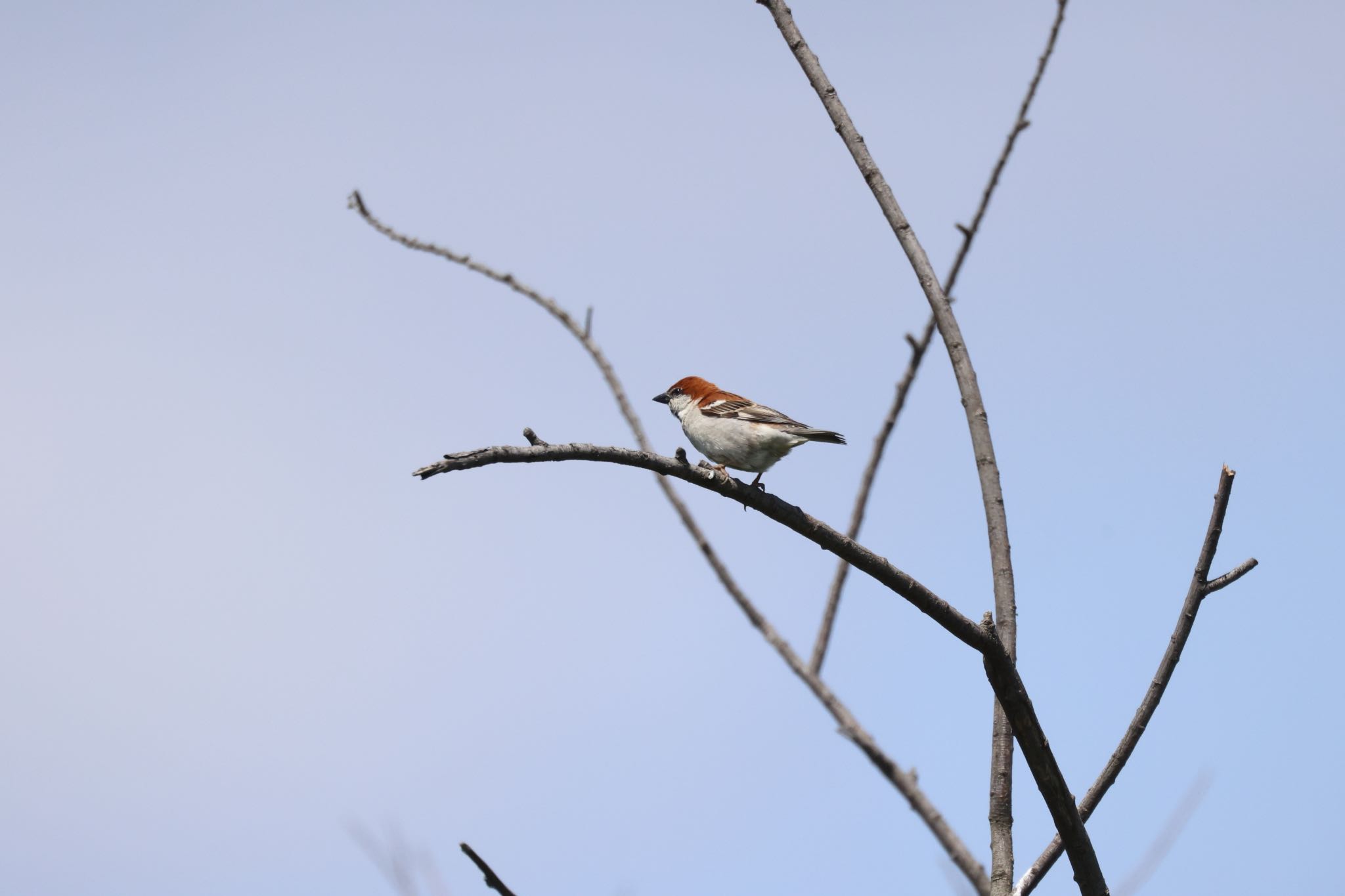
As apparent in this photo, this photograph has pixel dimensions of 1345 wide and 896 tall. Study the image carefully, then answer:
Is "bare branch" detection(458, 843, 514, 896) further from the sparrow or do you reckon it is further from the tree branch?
the sparrow

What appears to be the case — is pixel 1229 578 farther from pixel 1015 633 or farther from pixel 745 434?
pixel 745 434

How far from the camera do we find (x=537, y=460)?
3.27 metres

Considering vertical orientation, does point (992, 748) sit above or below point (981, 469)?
below

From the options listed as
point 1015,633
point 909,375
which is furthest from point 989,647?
point 909,375

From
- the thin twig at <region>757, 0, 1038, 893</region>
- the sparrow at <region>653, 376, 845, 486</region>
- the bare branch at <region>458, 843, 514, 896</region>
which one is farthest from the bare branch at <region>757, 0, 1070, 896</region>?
the sparrow at <region>653, 376, 845, 486</region>

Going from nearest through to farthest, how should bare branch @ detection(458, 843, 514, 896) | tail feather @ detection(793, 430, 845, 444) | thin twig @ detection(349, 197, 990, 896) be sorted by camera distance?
bare branch @ detection(458, 843, 514, 896) → thin twig @ detection(349, 197, 990, 896) → tail feather @ detection(793, 430, 845, 444)

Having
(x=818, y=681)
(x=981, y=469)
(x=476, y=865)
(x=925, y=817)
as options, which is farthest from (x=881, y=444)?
(x=476, y=865)

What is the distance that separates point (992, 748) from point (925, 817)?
215 centimetres

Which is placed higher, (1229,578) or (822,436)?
(822,436)

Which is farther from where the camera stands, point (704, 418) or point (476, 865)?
point (704, 418)

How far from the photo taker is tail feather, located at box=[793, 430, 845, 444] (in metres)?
7.83

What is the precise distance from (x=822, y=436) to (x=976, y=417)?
4.07 metres

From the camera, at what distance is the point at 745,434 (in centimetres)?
797

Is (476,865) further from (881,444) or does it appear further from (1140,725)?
(881,444)
